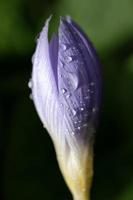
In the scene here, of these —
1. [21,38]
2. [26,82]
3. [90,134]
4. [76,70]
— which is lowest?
[90,134]

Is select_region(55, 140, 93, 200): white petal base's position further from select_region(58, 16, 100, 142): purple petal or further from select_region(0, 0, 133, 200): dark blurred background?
select_region(0, 0, 133, 200): dark blurred background

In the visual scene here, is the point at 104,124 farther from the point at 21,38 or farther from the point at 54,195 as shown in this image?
the point at 21,38

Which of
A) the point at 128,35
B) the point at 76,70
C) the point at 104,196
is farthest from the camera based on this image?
the point at 128,35

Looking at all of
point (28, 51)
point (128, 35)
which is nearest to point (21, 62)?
point (28, 51)

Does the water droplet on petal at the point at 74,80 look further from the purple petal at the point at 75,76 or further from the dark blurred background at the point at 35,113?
the dark blurred background at the point at 35,113

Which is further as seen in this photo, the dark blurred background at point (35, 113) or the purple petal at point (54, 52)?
the dark blurred background at point (35, 113)

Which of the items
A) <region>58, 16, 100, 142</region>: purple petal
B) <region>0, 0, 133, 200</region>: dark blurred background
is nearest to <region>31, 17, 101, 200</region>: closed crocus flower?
<region>58, 16, 100, 142</region>: purple petal

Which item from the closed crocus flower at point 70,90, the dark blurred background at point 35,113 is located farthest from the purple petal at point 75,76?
the dark blurred background at point 35,113
